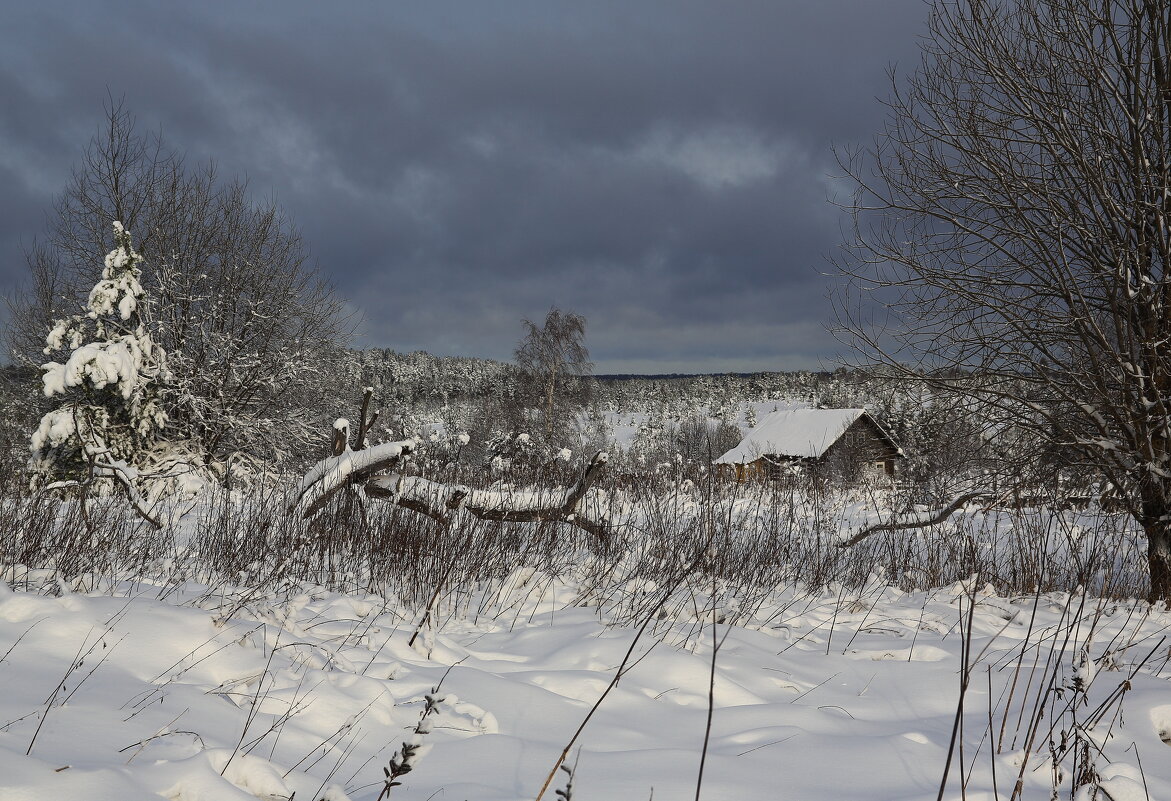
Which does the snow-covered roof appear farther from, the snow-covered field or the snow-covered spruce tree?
the snow-covered field

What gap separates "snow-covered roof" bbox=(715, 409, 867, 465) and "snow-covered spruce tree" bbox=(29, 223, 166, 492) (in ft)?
77.2

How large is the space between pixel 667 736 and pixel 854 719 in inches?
Result: 32.5

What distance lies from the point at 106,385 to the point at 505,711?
1242cm

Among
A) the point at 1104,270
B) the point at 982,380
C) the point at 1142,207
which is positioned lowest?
the point at 982,380

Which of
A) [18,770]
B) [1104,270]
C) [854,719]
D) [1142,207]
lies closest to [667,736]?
[854,719]

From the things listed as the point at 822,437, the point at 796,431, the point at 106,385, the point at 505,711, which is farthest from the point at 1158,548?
the point at 796,431

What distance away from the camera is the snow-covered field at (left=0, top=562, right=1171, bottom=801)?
5.17 feet

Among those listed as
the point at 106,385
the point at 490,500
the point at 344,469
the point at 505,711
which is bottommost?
the point at 505,711

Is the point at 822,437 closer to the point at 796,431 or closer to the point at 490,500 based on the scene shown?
the point at 796,431

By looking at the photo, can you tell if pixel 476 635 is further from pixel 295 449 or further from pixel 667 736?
pixel 295 449

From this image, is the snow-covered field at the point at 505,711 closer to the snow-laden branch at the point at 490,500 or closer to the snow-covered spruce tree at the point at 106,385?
the snow-laden branch at the point at 490,500

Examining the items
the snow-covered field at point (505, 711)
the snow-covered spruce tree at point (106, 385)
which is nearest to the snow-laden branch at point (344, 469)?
the snow-covered field at point (505, 711)

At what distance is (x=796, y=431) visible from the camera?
33.5 m

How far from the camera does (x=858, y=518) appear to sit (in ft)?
37.6
